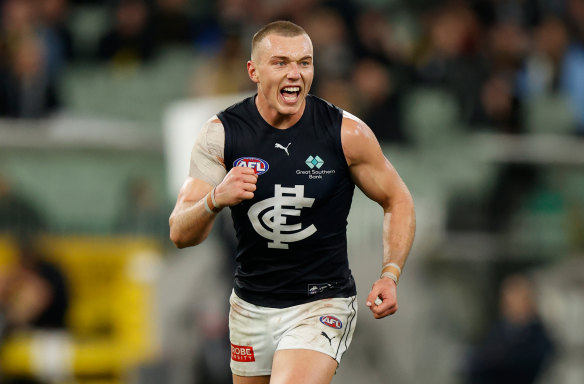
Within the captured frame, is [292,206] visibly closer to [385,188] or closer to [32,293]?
[385,188]

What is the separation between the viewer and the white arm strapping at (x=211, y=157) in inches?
Answer: 222

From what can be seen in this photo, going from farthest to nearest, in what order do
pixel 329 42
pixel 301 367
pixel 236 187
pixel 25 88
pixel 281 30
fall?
1. pixel 329 42
2. pixel 25 88
3. pixel 281 30
4. pixel 301 367
5. pixel 236 187

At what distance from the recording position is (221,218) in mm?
11836

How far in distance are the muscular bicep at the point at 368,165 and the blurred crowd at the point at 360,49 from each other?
279 inches

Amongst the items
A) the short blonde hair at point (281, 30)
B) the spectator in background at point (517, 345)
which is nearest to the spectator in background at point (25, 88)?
the spectator in background at point (517, 345)

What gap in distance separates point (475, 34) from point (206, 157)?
999 cm

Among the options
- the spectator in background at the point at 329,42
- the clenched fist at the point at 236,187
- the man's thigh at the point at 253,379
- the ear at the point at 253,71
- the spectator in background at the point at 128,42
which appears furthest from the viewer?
the spectator in background at the point at 128,42

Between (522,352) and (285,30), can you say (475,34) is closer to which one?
(522,352)

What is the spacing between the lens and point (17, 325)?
12.3m

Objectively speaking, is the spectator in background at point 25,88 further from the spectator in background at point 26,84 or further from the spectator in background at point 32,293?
Answer: the spectator in background at point 32,293

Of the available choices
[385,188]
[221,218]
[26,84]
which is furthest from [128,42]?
[385,188]

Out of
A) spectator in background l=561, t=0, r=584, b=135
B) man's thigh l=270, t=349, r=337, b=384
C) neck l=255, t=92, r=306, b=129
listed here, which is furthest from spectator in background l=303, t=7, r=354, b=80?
man's thigh l=270, t=349, r=337, b=384

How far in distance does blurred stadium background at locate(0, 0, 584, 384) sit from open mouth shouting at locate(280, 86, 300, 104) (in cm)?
646

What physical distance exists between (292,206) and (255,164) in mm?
281
